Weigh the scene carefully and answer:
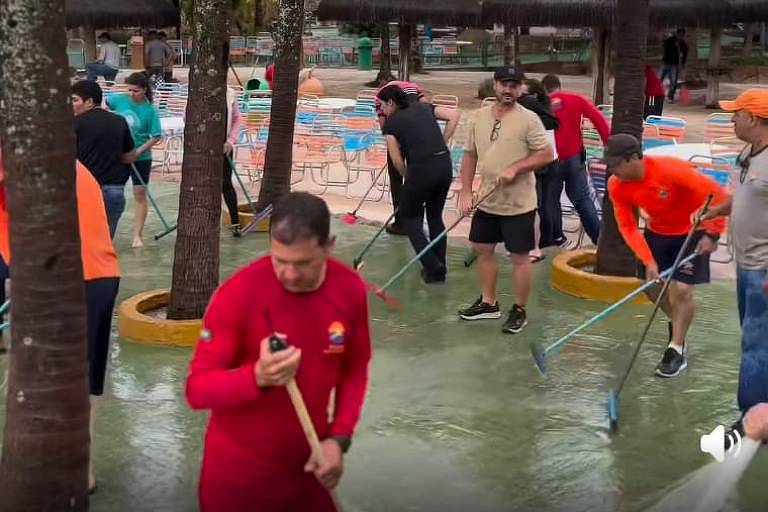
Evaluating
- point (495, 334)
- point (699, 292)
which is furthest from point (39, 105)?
point (699, 292)

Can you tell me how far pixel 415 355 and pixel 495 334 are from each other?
27.8 inches

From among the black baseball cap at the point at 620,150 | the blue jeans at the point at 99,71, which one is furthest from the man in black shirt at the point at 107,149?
the blue jeans at the point at 99,71

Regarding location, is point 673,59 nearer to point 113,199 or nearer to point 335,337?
point 113,199

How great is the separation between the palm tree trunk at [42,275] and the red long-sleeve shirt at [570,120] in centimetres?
615

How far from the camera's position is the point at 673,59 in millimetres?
25984

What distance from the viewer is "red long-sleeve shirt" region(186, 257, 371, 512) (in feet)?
10.5

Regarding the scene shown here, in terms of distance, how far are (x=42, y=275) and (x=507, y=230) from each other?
415cm

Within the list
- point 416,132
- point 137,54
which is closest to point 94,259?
point 416,132

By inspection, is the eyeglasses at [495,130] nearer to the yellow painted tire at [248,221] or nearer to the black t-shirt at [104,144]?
the black t-shirt at [104,144]

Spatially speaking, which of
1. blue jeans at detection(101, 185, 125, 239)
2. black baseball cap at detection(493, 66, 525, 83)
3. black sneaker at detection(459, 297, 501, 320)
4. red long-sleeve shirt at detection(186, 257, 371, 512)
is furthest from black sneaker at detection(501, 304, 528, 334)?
red long-sleeve shirt at detection(186, 257, 371, 512)

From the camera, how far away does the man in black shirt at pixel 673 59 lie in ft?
84.9

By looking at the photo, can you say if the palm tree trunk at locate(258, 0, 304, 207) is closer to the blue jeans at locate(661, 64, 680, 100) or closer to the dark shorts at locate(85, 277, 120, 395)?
the dark shorts at locate(85, 277, 120, 395)

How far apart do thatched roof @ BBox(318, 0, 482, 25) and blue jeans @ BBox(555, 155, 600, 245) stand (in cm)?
1275

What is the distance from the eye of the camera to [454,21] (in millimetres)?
22250
